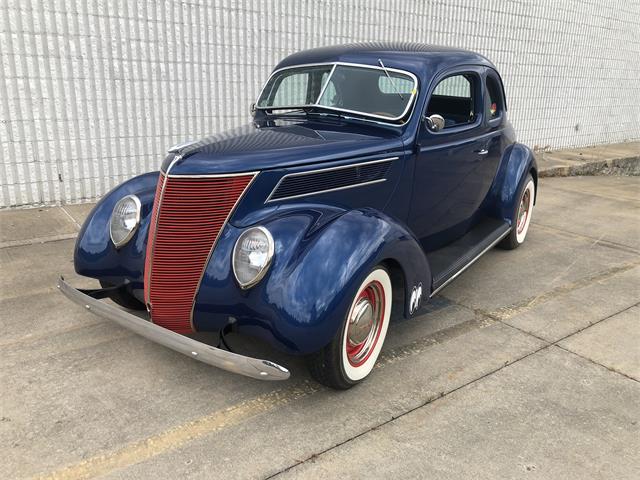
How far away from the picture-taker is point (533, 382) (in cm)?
312

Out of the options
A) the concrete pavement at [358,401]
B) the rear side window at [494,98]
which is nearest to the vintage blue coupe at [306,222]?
the concrete pavement at [358,401]

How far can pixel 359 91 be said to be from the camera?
3.79 metres

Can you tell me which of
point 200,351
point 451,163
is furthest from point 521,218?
point 200,351

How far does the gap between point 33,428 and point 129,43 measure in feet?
→ 15.7

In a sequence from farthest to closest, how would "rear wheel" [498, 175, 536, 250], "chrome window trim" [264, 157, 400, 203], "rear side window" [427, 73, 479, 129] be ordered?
"rear wheel" [498, 175, 536, 250] → "rear side window" [427, 73, 479, 129] → "chrome window trim" [264, 157, 400, 203]

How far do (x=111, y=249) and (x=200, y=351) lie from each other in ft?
3.48

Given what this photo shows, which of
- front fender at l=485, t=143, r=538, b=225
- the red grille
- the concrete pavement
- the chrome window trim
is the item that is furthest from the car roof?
the concrete pavement

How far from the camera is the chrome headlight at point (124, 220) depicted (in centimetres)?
314

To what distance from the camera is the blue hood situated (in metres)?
2.78

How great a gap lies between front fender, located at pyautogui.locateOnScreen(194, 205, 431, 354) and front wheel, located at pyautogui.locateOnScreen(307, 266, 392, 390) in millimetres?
149

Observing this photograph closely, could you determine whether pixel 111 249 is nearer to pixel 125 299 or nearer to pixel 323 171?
pixel 125 299

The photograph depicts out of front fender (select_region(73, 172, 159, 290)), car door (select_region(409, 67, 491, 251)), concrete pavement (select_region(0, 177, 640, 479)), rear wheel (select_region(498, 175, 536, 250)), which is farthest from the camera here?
rear wheel (select_region(498, 175, 536, 250))

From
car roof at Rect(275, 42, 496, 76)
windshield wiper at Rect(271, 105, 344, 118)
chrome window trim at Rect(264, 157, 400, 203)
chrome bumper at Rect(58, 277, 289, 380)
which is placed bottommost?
chrome bumper at Rect(58, 277, 289, 380)

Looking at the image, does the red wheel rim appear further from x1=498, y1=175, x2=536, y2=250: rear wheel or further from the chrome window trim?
x1=498, y1=175, x2=536, y2=250: rear wheel
